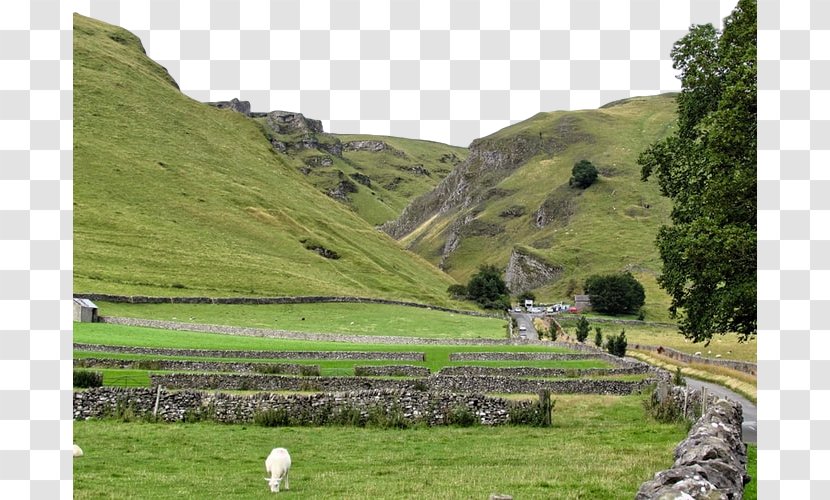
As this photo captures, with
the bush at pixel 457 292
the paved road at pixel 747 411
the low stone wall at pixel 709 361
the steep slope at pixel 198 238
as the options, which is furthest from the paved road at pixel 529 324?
the paved road at pixel 747 411

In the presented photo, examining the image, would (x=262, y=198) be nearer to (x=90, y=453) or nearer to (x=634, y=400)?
(x=634, y=400)

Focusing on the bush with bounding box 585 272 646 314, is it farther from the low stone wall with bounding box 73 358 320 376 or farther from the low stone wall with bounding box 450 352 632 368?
the low stone wall with bounding box 73 358 320 376

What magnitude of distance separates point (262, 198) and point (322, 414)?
163 m

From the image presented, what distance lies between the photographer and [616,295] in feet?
505

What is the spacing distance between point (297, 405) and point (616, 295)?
5102 inches

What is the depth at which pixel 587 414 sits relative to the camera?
35250 mm

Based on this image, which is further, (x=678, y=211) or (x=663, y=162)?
(x=663, y=162)

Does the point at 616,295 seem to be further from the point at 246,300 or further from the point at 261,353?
the point at 261,353

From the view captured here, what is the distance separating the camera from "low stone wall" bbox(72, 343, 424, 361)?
5531cm

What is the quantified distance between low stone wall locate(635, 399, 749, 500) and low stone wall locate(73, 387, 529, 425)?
1409 cm

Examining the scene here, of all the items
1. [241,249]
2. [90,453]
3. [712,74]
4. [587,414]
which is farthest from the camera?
[241,249]

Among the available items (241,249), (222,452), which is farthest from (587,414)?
(241,249)

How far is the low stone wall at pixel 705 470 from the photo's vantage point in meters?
11.5

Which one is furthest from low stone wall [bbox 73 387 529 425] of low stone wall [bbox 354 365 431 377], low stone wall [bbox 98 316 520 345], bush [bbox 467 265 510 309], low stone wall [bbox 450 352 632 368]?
bush [bbox 467 265 510 309]
